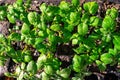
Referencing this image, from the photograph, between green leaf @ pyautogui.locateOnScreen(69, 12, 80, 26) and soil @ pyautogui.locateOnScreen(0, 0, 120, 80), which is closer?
green leaf @ pyautogui.locateOnScreen(69, 12, 80, 26)

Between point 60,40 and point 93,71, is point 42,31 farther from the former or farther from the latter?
point 93,71

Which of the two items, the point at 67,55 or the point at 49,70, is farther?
the point at 67,55

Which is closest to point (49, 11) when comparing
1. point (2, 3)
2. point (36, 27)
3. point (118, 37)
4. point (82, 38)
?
point (36, 27)

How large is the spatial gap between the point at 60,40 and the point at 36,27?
0.45 ft

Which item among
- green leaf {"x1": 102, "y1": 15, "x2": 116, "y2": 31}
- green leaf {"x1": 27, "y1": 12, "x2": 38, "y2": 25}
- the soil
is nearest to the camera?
green leaf {"x1": 102, "y1": 15, "x2": 116, "y2": 31}

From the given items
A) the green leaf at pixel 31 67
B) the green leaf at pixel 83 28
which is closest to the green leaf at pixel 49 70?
the green leaf at pixel 31 67

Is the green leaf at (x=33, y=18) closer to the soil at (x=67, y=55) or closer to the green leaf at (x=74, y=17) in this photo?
the green leaf at (x=74, y=17)

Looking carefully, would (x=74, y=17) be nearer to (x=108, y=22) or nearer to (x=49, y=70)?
(x=108, y=22)

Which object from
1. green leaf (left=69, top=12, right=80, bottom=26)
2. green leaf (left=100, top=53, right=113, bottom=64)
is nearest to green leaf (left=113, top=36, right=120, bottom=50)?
green leaf (left=100, top=53, right=113, bottom=64)

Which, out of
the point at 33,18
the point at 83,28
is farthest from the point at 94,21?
the point at 33,18

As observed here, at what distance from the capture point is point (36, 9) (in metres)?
1.97

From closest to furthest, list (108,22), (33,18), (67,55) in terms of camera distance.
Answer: (108,22) → (33,18) → (67,55)

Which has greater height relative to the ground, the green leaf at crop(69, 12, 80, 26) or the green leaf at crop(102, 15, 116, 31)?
the green leaf at crop(69, 12, 80, 26)

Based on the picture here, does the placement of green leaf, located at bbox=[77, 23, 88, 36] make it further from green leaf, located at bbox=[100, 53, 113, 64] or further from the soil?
the soil
